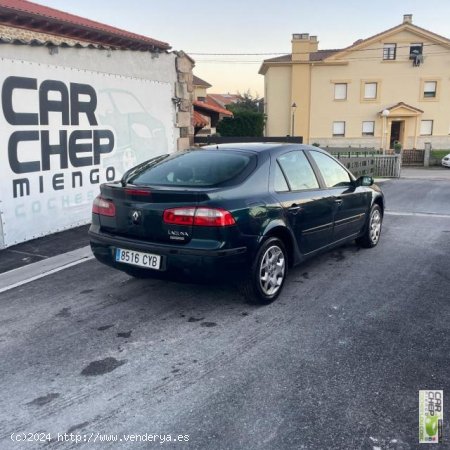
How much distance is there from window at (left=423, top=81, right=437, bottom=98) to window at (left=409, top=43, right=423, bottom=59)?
248cm

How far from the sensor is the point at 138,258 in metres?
4.21

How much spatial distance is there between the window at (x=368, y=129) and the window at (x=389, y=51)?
5.54 m

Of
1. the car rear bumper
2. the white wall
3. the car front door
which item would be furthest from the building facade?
the car front door

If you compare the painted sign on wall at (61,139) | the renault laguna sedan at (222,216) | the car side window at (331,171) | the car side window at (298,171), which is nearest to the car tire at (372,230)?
the car side window at (331,171)

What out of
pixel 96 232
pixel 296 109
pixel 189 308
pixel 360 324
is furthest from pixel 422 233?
pixel 296 109

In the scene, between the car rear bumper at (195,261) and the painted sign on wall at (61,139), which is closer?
the car rear bumper at (195,261)

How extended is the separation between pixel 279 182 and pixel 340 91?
38.1 metres

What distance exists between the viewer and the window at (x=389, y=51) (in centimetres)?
3884

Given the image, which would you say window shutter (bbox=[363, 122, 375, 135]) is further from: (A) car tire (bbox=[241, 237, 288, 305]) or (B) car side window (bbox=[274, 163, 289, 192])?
(A) car tire (bbox=[241, 237, 288, 305])

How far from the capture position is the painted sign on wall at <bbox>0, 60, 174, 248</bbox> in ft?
22.1

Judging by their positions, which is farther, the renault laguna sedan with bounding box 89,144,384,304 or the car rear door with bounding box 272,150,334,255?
the car rear door with bounding box 272,150,334,255

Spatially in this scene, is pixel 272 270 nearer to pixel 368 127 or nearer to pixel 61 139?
pixel 61 139

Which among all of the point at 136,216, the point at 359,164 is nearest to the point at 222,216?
the point at 136,216

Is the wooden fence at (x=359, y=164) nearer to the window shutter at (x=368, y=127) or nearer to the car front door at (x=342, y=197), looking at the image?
the car front door at (x=342, y=197)
